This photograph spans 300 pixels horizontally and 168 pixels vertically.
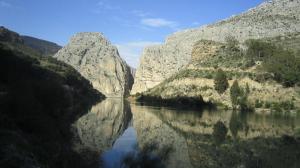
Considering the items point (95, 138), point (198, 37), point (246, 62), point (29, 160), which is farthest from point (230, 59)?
point (29, 160)

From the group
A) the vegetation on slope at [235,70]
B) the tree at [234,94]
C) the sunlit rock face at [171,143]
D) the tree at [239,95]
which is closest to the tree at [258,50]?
the vegetation on slope at [235,70]

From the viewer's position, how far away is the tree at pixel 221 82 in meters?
110

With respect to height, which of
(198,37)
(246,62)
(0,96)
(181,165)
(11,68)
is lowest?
(181,165)

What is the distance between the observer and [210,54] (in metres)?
139

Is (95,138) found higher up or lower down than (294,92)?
lower down

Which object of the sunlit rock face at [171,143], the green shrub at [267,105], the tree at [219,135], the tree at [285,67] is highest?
the tree at [285,67]

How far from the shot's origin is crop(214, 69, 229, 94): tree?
110m

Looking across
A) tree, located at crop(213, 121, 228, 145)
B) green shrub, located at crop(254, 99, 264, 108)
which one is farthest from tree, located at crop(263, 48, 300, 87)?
tree, located at crop(213, 121, 228, 145)

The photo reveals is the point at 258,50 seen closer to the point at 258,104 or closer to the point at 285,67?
the point at 285,67

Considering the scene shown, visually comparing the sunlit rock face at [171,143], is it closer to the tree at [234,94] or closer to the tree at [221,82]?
the tree at [234,94]

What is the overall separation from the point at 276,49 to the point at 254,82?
78.5 ft

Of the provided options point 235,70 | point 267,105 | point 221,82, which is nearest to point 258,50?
point 235,70

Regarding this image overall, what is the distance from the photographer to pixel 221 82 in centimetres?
10975

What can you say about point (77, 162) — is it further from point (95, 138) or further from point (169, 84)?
point (169, 84)
